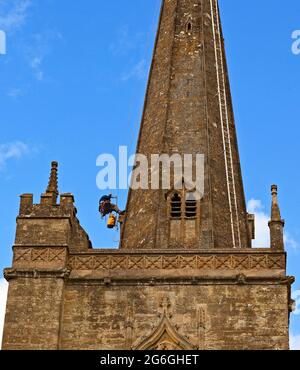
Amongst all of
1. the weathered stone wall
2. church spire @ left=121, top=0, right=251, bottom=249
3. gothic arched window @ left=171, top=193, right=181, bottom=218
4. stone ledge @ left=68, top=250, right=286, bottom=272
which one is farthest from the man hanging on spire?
the weathered stone wall

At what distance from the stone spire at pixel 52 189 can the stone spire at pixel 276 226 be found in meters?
5.07

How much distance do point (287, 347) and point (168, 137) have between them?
7132 mm

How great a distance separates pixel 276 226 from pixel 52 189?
5.31m

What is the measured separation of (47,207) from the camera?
35.3m

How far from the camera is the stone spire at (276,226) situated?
34.8m

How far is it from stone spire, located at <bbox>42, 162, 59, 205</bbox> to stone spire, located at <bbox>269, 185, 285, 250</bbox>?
16.6ft

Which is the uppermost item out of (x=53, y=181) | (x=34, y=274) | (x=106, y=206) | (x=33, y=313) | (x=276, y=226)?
(x=106, y=206)

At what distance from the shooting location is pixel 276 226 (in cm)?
3512

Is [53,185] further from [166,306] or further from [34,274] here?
[166,306]

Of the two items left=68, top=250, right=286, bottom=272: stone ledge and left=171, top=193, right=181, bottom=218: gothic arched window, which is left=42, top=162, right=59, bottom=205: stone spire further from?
left=171, top=193, right=181, bottom=218: gothic arched window

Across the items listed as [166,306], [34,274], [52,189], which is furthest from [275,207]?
[34,274]

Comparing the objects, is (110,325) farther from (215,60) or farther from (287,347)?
(215,60)

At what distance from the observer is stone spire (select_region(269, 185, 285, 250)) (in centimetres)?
3484

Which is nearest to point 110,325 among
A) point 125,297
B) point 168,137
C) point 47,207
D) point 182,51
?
point 125,297
